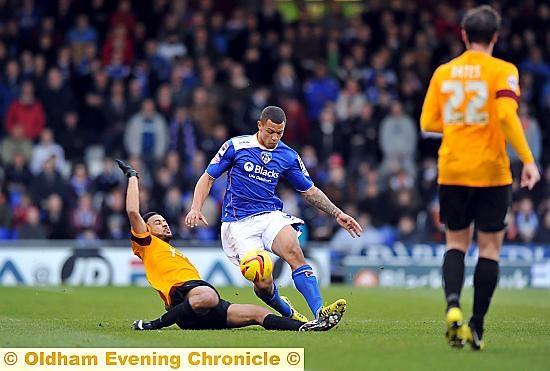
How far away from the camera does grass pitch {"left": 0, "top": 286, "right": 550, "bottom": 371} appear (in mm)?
8438

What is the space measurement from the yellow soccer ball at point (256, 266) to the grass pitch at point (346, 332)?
1.57 feet

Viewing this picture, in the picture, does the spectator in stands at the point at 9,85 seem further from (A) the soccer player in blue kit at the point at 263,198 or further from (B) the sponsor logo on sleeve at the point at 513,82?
(B) the sponsor logo on sleeve at the point at 513,82

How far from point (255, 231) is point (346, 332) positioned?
4.62 ft

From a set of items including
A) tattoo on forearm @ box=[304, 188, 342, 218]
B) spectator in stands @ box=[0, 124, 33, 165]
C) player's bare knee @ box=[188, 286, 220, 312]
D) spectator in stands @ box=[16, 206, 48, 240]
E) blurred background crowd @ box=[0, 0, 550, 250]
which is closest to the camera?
player's bare knee @ box=[188, 286, 220, 312]

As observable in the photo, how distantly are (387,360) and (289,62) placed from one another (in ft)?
51.2

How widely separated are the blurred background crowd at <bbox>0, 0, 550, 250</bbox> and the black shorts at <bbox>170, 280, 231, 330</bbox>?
1050 centimetres

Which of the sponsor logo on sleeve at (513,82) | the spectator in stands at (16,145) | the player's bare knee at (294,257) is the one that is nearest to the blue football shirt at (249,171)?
the player's bare knee at (294,257)

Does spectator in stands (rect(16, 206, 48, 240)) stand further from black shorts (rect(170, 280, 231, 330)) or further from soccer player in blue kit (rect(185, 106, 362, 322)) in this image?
black shorts (rect(170, 280, 231, 330))

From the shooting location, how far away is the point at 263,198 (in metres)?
11.7

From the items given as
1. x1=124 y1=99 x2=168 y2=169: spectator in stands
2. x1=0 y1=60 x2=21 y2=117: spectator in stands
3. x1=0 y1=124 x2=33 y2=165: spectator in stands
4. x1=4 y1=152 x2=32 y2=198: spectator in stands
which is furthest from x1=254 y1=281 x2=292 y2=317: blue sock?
x1=0 y1=60 x2=21 y2=117: spectator in stands

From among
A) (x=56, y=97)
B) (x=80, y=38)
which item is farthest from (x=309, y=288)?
(x=80, y=38)

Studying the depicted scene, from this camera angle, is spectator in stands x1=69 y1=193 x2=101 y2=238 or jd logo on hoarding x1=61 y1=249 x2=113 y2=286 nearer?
jd logo on hoarding x1=61 y1=249 x2=113 y2=286

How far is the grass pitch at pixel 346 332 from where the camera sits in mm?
8438
